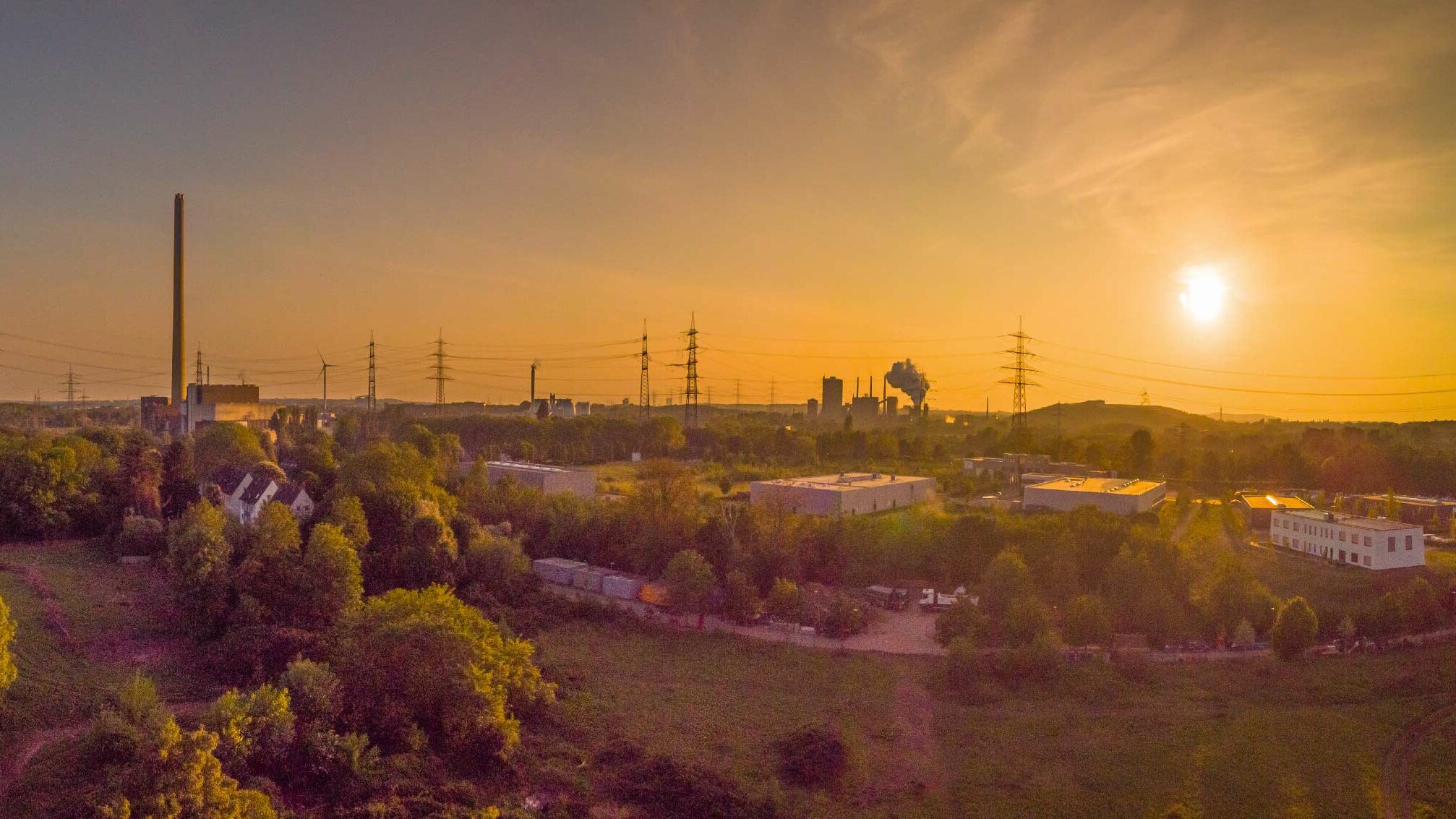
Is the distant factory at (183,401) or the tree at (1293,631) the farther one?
the distant factory at (183,401)

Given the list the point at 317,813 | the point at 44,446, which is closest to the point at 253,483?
the point at 44,446

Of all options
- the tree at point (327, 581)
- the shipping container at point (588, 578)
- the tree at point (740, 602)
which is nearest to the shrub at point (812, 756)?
the tree at point (740, 602)

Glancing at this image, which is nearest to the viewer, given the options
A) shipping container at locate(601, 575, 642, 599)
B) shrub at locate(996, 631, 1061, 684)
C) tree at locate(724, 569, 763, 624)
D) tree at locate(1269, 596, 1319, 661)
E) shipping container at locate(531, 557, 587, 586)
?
shrub at locate(996, 631, 1061, 684)

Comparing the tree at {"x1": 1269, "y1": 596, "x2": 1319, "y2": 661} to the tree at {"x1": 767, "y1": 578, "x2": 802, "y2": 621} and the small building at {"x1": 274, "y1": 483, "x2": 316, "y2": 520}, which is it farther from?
the small building at {"x1": 274, "y1": 483, "x2": 316, "y2": 520}

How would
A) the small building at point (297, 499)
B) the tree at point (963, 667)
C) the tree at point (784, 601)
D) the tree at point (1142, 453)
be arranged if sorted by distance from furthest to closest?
the tree at point (1142, 453), the small building at point (297, 499), the tree at point (784, 601), the tree at point (963, 667)

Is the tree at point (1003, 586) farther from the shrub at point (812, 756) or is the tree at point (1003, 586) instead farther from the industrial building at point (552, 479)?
the industrial building at point (552, 479)

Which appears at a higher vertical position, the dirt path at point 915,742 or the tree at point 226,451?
the tree at point 226,451

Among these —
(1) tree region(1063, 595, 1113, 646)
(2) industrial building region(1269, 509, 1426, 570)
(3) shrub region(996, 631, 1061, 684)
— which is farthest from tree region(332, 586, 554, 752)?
(2) industrial building region(1269, 509, 1426, 570)
